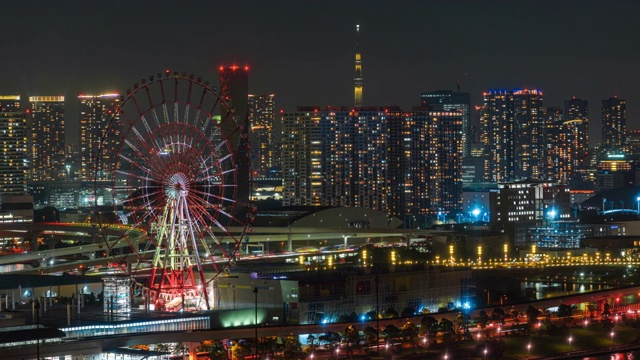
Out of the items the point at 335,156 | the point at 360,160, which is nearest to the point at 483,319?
the point at 335,156

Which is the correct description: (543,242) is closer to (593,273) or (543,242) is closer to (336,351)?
(593,273)

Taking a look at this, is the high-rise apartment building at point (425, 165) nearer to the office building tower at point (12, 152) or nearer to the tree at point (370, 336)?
the office building tower at point (12, 152)

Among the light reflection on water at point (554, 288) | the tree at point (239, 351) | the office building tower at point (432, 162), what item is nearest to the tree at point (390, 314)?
the tree at point (239, 351)

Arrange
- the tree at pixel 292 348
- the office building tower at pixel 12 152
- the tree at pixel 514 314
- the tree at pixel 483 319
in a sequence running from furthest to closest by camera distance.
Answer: the office building tower at pixel 12 152 < the tree at pixel 514 314 < the tree at pixel 483 319 < the tree at pixel 292 348

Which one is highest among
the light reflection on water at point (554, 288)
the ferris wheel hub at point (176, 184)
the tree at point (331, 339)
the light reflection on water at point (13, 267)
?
the ferris wheel hub at point (176, 184)

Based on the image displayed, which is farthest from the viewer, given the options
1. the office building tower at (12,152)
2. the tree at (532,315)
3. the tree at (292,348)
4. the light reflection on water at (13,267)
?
the office building tower at (12,152)

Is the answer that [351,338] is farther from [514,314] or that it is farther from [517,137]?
[517,137]

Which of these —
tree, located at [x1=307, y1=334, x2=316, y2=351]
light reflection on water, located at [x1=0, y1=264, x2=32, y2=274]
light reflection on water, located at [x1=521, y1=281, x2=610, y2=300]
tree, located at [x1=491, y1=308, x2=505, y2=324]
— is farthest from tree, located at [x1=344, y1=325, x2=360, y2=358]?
light reflection on water, located at [x1=0, y1=264, x2=32, y2=274]
